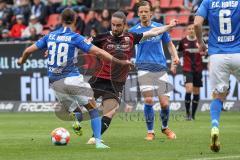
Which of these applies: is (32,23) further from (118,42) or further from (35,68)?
(118,42)

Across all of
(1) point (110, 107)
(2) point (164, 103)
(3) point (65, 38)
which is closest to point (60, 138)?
(1) point (110, 107)

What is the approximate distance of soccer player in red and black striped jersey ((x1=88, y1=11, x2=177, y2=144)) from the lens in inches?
575

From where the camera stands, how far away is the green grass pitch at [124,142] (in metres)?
12.2

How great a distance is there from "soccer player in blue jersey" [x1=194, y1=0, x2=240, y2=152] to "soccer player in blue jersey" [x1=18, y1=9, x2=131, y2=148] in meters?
1.58

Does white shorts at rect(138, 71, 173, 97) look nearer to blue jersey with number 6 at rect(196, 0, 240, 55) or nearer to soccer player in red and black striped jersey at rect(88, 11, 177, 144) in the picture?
soccer player in red and black striped jersey at rect(88, 11, 177, 144)

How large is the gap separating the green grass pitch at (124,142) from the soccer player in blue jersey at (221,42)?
3.15 feet

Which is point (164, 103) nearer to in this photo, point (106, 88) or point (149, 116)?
point (149, 116)

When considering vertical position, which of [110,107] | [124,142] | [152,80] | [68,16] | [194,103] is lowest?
[194,103]

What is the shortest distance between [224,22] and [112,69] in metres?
3.02

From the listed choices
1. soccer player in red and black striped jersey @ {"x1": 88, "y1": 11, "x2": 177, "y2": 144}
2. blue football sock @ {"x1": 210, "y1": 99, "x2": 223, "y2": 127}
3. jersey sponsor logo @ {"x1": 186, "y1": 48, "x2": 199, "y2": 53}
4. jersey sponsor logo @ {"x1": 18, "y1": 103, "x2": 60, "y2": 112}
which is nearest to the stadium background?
jersey sponsor logo @ {"x1": 18, "y1": 103, "x2": 60, "y2": 112}

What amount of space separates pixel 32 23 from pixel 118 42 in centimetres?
1571

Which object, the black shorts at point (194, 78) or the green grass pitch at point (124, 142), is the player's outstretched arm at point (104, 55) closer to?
the green grass pitch at point (124, 142)

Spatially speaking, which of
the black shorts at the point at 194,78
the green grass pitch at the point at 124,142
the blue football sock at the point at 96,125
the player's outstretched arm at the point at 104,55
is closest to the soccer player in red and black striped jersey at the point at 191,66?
the black shorts at the point at 194,78

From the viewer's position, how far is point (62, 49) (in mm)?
13883
